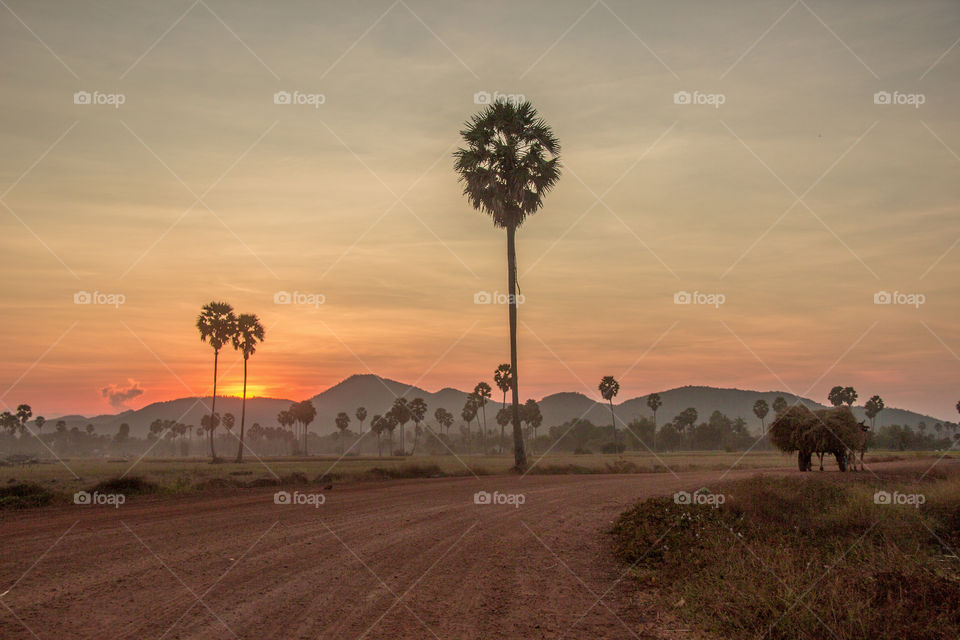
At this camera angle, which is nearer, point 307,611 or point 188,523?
point 307,611

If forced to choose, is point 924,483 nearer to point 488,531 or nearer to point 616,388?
point 488,531

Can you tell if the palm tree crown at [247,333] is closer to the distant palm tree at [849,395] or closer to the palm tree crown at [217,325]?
the palm tree crown at [217,325]

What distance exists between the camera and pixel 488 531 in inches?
564

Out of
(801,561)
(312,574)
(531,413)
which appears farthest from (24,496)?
(531,413)

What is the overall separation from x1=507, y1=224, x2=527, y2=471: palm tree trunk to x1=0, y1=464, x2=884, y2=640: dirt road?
59.1 feet

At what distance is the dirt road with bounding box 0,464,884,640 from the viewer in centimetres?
776

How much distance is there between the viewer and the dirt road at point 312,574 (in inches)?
306

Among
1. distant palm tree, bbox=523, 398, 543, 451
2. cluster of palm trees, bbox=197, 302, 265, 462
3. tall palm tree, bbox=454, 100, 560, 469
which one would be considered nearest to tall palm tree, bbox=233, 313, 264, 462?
cluster of palm trees, bbox=197, 302, 265, 462

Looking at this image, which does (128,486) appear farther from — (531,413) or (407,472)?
(531,413)

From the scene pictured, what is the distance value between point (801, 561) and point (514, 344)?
2660 cm

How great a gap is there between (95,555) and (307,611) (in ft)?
17.8

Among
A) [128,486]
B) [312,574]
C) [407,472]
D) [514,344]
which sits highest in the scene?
[514,344]

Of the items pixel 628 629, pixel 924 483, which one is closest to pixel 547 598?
pixel 628 629

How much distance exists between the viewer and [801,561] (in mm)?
10203
